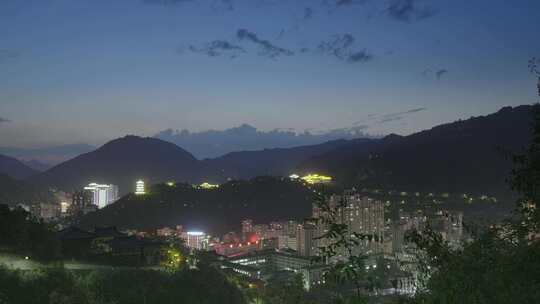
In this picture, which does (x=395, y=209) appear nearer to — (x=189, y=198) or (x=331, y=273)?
(x=189, y=198)

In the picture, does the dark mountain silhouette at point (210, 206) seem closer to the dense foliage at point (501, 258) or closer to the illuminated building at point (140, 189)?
the illuminated building at point (140, 189)

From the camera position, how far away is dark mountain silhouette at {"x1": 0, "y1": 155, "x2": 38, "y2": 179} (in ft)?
214

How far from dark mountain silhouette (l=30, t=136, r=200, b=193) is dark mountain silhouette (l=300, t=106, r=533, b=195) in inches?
863

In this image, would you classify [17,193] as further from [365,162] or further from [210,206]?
[365,162]

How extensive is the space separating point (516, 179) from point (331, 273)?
132 centimetres

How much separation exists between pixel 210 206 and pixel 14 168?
141 feet

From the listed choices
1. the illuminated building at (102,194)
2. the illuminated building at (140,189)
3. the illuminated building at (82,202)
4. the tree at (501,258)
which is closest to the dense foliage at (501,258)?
the tree at (501,258)

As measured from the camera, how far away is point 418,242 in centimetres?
305

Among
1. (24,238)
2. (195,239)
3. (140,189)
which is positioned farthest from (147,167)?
(24,238)

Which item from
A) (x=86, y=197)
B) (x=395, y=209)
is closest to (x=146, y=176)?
(x=86, y=197)

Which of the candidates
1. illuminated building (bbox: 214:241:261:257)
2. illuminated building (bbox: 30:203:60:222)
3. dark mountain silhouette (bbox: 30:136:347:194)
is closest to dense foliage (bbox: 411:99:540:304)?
illuminated building (bbox: 214:241:261:257)

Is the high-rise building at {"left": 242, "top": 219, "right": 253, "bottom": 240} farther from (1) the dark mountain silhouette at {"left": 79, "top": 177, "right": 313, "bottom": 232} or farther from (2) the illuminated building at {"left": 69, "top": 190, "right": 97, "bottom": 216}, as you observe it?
(2) the illuminated building at {"left": 69, "top": 190, "right": 97, "bottom": 216}

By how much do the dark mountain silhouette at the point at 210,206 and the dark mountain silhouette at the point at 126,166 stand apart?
23.8 metres

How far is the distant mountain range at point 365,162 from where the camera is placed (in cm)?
3719
